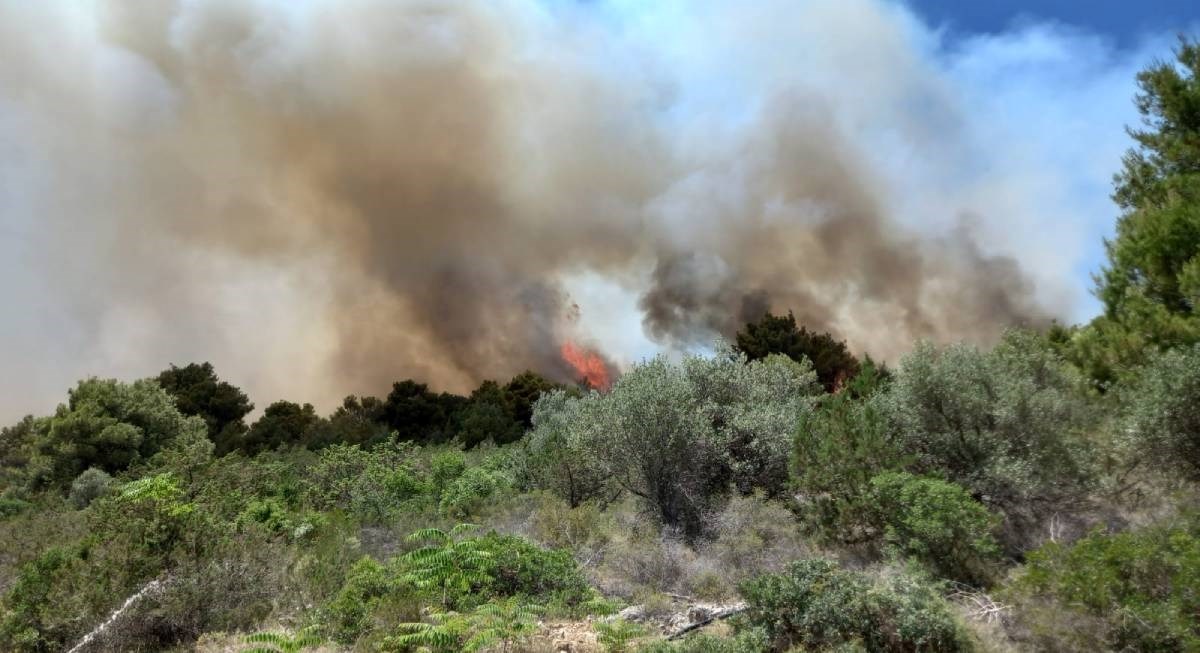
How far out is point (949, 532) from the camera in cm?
1080

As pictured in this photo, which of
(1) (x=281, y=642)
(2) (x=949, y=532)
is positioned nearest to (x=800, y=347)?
(2) (x=949, y=532)

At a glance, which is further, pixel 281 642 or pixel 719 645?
pixel 281 642

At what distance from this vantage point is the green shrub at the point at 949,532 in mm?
10836

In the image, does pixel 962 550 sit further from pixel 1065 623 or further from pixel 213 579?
pixel 213 579

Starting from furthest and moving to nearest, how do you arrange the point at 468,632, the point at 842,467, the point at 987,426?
the point at 987,426, the point at 842,467, the point at 468,632

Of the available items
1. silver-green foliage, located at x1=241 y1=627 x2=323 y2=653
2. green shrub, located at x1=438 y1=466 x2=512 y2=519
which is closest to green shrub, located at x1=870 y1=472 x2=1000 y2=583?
silver-green foliage, located at x1=241 y1=627 x2=323 y2=653

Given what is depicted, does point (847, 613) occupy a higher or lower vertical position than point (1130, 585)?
lower

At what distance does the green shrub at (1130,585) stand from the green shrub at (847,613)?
1.14 m

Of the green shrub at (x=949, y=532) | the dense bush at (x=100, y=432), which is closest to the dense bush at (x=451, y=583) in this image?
the green shrub at (x=949, y=532)

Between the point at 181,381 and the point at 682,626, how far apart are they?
54.8m

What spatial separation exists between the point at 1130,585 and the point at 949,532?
3.17m

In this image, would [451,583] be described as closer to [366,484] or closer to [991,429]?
[991,429]

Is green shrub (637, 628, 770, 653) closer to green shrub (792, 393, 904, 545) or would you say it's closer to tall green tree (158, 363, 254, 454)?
green shrub (792, 393, 904, 545)

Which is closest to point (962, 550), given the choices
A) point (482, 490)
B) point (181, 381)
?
point (482, 490)
